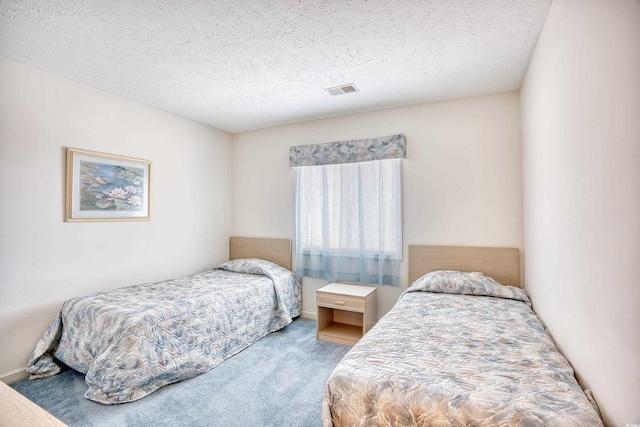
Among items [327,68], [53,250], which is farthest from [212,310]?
[327,68]

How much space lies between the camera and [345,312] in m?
3.45

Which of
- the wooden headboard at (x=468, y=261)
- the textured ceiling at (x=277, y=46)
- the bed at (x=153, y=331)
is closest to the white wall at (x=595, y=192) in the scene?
the textured ceiling at (x=277, y=46)

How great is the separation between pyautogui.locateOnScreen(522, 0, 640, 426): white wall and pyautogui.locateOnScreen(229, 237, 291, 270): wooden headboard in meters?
2.75

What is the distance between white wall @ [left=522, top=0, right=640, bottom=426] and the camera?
3.04 feet

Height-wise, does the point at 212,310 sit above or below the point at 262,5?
below

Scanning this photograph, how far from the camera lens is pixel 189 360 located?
239 centimetres

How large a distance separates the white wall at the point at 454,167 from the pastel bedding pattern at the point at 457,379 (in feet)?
3.82

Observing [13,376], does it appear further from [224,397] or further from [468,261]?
[468,261]

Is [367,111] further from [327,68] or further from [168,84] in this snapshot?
[168,84]

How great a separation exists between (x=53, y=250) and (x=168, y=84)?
1721 mm

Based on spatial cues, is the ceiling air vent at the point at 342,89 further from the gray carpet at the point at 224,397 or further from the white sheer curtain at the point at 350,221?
the gray carpet at the point at 224,397

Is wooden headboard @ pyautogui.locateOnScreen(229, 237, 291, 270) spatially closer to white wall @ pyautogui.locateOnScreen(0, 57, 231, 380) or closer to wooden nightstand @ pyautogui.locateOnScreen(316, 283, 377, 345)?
white wall @ pyautogui.locateOnScreen(0, 57, 231, 380)

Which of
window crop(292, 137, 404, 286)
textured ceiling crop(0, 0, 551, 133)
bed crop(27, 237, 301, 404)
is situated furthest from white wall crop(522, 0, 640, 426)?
bed crop(27, 237, 301, 404)

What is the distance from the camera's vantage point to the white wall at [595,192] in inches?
36.4
